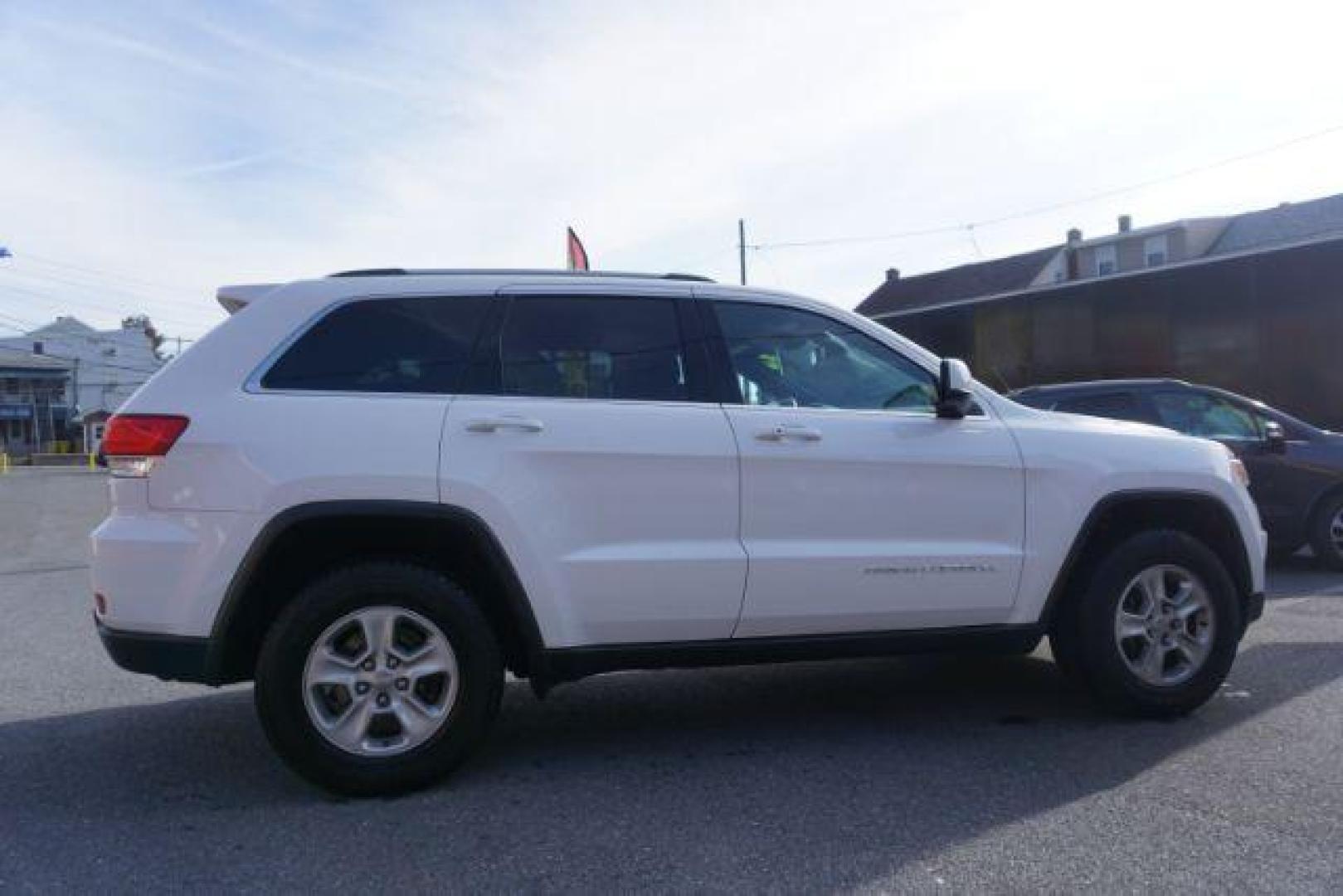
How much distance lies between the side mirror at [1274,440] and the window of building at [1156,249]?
3270 cm

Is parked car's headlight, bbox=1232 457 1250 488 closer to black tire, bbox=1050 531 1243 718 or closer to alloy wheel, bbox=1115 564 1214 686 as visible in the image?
black tire, bbox=1050 531 1243 718

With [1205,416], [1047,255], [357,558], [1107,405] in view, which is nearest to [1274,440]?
[1205,416]

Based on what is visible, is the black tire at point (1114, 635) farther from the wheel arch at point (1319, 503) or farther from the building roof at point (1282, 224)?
the building roof at point (1282, 224)

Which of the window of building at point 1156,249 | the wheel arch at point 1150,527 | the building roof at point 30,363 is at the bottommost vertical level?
the wheel arch at point 1150,527

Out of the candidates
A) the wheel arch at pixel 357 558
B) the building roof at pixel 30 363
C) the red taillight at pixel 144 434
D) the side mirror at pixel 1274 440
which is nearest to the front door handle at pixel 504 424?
the wheel arch at pixel 357 558

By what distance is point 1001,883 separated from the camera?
3.29 meters

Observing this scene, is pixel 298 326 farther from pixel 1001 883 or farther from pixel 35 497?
pixel 35 497

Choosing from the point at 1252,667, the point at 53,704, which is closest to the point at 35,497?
the point at 53,704

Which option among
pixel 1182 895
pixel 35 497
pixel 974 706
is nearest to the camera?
pixel 1182 895

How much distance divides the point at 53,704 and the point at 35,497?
787 inches

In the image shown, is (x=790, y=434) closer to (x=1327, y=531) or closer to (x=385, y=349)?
(x=385, y=349)

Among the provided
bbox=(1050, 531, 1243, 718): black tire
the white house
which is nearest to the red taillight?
bbox=(1050, 531, 1243, 718): black tire

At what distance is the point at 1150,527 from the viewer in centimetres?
504

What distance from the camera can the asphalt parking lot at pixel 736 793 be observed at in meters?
3.40
